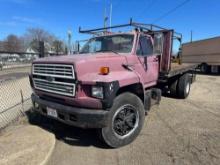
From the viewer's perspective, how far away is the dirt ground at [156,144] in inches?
156

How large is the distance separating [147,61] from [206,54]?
19180mm

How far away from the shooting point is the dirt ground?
396 centimetres

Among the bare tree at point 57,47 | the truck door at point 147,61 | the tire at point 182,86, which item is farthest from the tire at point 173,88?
the bare tree at point 57,47

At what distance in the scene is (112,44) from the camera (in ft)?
19.1

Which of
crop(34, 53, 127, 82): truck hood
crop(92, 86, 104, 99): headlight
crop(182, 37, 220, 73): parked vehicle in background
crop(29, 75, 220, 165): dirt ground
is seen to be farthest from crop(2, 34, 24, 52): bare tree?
crop(92, 86, 104, 99): headlight

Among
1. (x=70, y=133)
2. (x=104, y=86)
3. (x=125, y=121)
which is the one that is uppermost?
Answer: (x=104, y=86)

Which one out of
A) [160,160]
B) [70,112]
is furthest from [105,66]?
[160,160]

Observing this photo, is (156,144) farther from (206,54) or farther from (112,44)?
(206,54)

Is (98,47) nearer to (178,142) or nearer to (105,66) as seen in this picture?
(105,66)

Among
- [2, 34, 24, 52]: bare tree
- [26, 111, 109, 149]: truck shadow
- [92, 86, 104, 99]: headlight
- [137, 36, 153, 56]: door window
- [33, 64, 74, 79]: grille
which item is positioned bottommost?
[26, 111, 109, 149]: truck shadow

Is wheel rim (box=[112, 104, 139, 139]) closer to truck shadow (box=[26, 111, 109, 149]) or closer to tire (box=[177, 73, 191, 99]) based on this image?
truck shadow (box=[26, 111, 109, 149])

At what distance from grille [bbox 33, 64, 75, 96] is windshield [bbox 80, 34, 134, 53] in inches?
65.4

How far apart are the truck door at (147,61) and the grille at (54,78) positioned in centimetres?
186

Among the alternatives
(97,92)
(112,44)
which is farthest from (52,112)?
(112,44)
